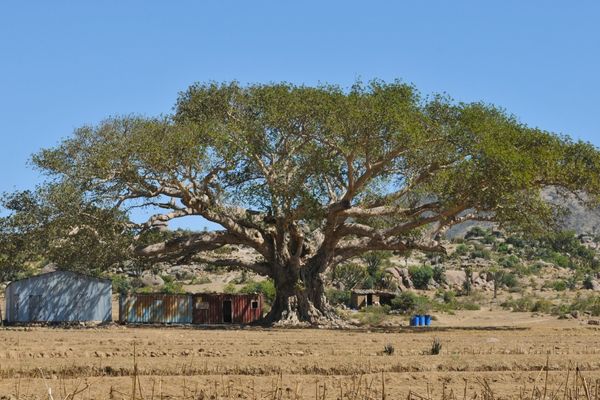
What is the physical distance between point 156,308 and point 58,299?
16.6ft

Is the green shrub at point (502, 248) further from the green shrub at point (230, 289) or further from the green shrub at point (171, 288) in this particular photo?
the green shrub at point (171, 288)

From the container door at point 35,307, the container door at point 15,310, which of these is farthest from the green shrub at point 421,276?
the container door at point 15,310

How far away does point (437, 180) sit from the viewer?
4034cm

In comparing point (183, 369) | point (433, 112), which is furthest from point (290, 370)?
point (433, 112)

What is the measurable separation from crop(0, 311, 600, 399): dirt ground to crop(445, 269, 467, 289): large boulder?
151 feet

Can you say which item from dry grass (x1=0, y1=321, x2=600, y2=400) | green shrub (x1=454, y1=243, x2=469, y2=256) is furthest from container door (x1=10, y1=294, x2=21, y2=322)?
green shrub (x1=454, y1=243, x2=469, y2=256)

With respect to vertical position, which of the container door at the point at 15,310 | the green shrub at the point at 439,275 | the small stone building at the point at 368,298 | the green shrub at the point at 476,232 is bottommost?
the container door at the point at 15,310

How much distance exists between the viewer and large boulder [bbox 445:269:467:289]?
3041 inches

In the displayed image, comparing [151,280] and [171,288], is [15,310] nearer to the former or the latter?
[171,288]

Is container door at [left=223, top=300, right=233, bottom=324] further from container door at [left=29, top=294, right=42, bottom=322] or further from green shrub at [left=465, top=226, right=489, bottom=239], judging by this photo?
green shrub at [left=465, top=226, right=489, bottom=239]

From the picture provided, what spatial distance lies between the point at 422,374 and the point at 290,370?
8.34 feet

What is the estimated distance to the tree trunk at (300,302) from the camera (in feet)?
143

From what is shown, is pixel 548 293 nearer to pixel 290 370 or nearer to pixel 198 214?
pixel 198 214

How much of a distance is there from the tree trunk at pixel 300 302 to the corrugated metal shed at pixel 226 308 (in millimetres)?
5779
